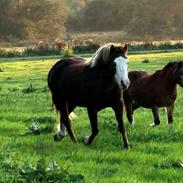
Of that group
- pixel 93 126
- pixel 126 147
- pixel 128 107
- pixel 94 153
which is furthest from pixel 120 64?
pixel 128 107

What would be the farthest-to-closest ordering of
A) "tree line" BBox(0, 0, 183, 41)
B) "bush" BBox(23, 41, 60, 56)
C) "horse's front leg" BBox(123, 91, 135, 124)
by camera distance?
"tree line" BBox(0, 0, 183, 41), "bush" BBox(23, 41, 60, 56), "horse's front leg" BBox(123, 91, 135, 124)

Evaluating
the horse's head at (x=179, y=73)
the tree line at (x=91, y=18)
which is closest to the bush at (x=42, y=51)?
the tree line at (x=91, y=18)

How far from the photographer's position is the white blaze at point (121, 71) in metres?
10.4

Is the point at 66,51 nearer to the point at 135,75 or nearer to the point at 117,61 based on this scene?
the point at 135,75

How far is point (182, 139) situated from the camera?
11516mm

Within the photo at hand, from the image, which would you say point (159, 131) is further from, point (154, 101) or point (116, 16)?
point (116, 16)

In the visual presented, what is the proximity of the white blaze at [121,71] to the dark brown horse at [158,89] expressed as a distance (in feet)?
12.0

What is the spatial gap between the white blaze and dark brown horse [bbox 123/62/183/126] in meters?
3.65

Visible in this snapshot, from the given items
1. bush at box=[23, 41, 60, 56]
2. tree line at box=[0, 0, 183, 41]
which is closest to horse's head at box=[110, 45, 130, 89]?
bush at box=[23, 41, 60, 56]

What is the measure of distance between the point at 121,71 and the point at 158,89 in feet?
12.6

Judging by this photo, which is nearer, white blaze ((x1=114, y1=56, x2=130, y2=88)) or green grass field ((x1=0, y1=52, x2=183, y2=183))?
green grass field ((x1=0, y1=52, x2=183, y2=183))

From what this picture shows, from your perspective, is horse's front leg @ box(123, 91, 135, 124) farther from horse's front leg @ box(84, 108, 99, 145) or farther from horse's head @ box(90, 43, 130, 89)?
horse's head @ box(90, 43, 130, 89)

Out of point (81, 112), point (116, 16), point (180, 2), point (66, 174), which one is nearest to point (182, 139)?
point (66, 174)

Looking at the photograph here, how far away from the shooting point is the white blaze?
34.1ft
